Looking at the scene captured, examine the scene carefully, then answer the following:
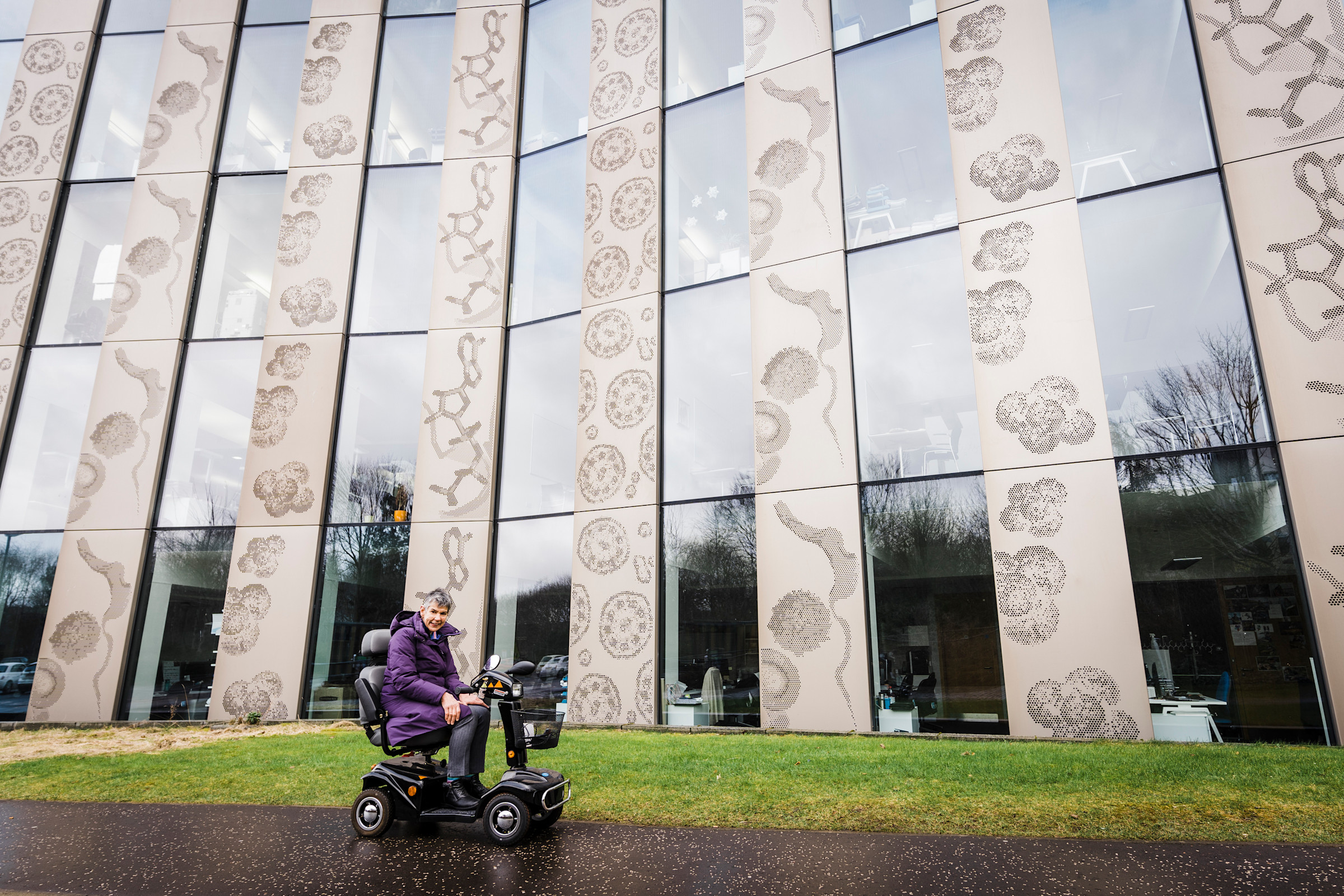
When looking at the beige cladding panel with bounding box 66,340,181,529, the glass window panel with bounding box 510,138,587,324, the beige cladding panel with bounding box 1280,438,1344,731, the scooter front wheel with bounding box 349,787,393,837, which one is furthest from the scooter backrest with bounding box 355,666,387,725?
the beige cladding panel with bounding box 66,340,181,529

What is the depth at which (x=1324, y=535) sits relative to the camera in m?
7.35

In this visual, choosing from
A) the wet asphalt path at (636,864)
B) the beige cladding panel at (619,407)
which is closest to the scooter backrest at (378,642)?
the wet asphalt path at (636,864)

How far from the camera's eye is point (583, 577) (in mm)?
10719

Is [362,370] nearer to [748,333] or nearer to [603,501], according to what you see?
[603,501]

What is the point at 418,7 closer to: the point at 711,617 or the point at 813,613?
the point at 711,617

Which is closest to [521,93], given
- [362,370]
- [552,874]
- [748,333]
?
[362,370]

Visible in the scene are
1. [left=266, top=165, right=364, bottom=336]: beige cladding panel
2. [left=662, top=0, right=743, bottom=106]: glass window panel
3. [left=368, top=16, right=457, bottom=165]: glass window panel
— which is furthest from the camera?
[left=368, top=16, right=457, bottom=165]: glass window panel

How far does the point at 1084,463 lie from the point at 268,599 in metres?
11.3

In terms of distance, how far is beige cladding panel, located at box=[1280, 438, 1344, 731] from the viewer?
23.5 ft

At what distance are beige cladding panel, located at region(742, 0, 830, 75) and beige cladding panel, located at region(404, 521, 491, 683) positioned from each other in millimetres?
8232

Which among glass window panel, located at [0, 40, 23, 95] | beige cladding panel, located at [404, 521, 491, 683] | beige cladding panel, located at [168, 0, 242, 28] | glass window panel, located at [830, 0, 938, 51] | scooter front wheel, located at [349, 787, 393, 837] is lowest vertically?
scooter front wheel, located at [349, 787, 393, 837]

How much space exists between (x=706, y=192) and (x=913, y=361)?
431cm

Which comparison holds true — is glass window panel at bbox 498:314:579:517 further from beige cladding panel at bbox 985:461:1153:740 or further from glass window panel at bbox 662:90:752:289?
beige cladding panel at bbox 985:461:1153:740

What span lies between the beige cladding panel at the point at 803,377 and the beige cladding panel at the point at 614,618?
77.7 inches
